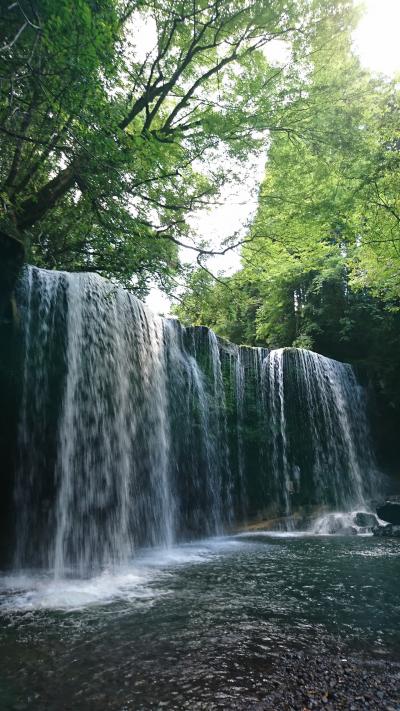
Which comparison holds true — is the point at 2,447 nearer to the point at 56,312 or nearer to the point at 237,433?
the point at 56,312

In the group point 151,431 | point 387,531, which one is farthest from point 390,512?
point 151,431

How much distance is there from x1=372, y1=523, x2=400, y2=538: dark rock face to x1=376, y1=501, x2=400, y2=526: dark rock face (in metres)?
1.55

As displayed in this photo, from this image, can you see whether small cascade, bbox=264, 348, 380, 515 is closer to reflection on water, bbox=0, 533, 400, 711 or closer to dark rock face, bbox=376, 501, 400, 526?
dark rock face, bbox=376, 501, 400, 526

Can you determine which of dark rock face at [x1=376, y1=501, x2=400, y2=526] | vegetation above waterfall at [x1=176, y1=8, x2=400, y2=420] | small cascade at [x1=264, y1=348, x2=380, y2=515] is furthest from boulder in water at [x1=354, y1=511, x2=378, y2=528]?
vegetation above waterfall at [x1=176, y1=8, x2=400, y2=420]

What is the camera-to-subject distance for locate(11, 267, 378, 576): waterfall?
7.57 meters

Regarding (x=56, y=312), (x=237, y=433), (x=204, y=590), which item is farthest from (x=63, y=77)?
(x=237, y=433)

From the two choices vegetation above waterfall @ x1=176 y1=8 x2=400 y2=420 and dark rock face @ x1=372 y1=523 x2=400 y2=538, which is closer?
vegetation above waterfall @ x1=176 y1=8 x2=400 y2=420

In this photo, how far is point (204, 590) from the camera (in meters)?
4.85

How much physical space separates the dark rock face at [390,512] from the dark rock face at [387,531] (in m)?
1.55

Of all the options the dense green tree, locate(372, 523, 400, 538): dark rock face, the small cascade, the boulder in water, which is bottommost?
locate(372, 523, 400, 538): dark rock face

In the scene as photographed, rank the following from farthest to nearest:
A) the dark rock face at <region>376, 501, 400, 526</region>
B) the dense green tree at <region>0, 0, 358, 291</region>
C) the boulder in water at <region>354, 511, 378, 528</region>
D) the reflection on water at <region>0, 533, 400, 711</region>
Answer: the dark rock face at <region>376, 501, 400, 526</region>, the boulder in water at <region>354, 511, 378, 528</region>, the dense green tree at <region>0, 0, 358, 291</region>, the reflection on water at <region>0, 533, 400, 711</region>

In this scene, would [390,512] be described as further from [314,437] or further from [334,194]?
[334,194]

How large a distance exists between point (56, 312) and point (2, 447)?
291cm

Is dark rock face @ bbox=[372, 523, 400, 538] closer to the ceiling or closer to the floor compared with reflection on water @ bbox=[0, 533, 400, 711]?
closer to the floor
